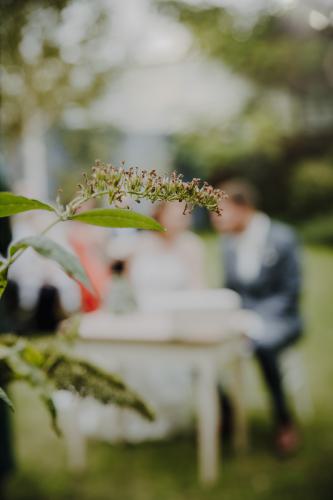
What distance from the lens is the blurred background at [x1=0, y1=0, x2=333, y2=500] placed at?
3.33 m

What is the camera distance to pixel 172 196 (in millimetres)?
542

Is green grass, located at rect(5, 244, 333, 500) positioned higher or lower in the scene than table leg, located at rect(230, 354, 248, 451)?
lower

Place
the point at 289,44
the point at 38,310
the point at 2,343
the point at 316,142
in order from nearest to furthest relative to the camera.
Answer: the point at 2,343, the point at 38,310, the point at 289,44, the point at 316,142

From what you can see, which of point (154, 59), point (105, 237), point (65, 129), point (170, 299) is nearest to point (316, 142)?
point (154, 59)

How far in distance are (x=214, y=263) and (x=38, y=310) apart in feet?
18.4

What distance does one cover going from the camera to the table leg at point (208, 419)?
121 inches

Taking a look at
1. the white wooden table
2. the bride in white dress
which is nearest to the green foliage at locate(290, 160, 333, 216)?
the bride in white dress

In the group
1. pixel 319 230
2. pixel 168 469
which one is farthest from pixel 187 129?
pixel 168 469

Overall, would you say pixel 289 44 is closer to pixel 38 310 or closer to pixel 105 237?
pixel 105 237

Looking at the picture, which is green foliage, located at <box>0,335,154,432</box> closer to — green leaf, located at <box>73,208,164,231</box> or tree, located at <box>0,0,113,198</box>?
green leaf, located at <box>73,208,164,231</box>

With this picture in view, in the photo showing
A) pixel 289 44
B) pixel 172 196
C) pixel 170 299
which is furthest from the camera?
pixel 289 44

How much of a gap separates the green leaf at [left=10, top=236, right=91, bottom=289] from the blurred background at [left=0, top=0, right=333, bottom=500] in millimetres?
1698

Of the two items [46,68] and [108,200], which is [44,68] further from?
[108,200]

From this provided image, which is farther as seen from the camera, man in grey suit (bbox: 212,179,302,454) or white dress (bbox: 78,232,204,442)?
white dress (bbox: 78,232,204,442)
